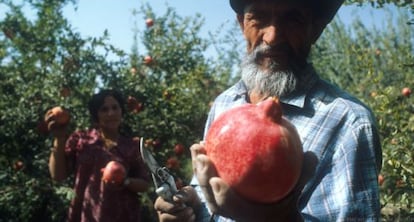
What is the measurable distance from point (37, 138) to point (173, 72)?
1.61 meters

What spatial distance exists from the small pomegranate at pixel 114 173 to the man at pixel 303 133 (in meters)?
1.45

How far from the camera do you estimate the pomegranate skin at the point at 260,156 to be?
101cm

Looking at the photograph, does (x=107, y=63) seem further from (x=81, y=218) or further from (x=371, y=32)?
(x=371, y=32)

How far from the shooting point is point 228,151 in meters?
1.04

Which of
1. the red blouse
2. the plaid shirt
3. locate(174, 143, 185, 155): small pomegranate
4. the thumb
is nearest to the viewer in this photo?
the thumb

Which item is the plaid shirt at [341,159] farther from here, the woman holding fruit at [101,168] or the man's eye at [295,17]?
the woman holding fruit at [101,168]

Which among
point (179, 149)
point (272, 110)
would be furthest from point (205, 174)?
point (179, 149)

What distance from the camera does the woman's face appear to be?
3354 mm

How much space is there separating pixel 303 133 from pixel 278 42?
0.29 m

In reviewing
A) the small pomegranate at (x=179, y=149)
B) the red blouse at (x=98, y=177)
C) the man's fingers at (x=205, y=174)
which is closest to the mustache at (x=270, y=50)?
the man's fingers at (x=205, y=174)

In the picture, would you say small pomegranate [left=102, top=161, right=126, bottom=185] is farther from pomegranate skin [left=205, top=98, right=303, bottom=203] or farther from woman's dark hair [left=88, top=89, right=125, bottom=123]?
pomegranate skin [left=205, top=98, right=303, bottom=203]

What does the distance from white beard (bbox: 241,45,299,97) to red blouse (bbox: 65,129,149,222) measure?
1.79 m

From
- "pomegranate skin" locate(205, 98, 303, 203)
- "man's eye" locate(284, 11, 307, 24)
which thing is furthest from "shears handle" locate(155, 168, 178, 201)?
"man's eye" locate(284, 11, 307, 24)

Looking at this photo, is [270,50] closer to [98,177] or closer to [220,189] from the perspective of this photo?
[220,189]
